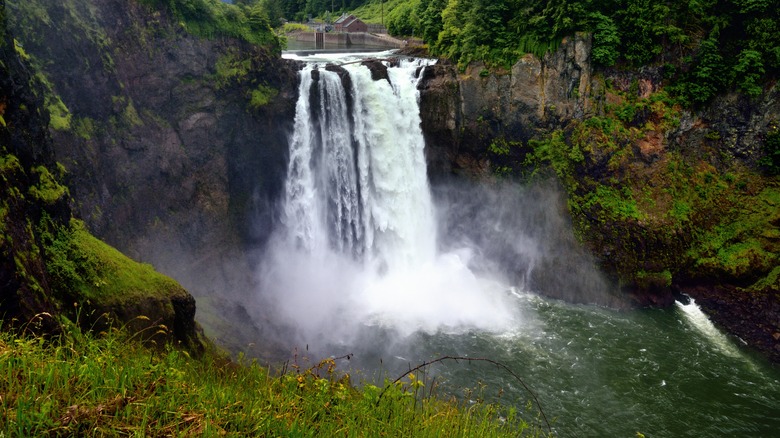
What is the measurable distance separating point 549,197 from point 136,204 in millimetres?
17310

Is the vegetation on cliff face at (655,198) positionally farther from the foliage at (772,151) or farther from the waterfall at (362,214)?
the waterfall at (362,214)

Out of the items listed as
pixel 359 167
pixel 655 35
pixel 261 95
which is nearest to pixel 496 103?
pixel 359 167

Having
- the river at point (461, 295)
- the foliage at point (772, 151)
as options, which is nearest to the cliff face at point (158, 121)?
the river at point (461, 295)

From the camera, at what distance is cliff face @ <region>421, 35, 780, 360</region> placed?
19.6m

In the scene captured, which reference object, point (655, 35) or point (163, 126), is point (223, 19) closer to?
point (163, 126)

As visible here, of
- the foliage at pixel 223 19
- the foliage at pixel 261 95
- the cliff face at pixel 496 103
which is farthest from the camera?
the cliff face at pixel 496 103

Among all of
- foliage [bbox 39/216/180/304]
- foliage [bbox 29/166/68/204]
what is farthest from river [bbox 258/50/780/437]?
foliage [bbox 29/166/68/204]

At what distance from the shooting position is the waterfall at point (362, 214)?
65.2 ft

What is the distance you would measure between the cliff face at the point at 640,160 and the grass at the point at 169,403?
18.6 metres

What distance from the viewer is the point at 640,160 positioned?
21.0 m

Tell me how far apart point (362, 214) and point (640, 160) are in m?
12.6

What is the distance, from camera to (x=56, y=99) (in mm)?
14148

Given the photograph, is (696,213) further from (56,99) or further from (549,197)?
(56,99)

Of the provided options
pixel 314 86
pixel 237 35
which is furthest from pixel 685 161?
pixel 237 35
